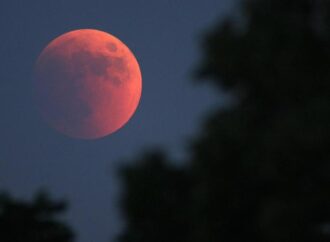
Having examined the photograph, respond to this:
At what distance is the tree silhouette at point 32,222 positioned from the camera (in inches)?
598

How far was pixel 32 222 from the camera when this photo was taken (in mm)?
15531

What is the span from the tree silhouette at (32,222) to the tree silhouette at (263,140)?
23.7 ft

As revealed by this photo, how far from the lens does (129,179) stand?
8727 mm

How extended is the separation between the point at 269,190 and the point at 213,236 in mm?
922

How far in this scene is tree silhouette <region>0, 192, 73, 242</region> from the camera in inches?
598

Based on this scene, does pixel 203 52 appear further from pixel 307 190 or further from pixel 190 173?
pixel 307 190

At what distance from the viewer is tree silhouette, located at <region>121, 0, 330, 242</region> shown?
7.18 meters

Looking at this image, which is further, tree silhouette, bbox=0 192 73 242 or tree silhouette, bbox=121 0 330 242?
tree silhouette, bbox=0 192 73 242

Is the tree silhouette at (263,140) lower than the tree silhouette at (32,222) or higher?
lower

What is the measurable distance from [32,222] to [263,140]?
9.56 metres

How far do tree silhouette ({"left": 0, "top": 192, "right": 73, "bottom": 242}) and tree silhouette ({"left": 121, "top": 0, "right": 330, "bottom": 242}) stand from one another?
7.21 meters

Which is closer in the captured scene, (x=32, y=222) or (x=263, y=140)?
(x=263, y=140)

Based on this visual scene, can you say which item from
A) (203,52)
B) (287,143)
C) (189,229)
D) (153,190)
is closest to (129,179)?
(153,190)

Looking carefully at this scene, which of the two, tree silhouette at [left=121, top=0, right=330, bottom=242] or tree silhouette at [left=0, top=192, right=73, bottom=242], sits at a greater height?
tree silhouette at [left=0, top=192, right=73, bottom=242]
